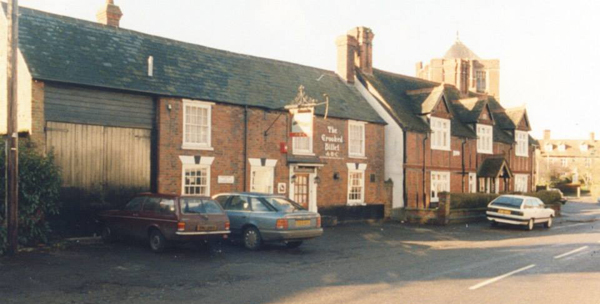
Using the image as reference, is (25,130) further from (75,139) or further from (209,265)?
(209,265)

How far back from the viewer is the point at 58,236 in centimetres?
1680

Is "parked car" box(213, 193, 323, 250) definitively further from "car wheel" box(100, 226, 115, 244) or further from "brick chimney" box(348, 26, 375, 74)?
"brick chimney" box(348, 26, 375, 74)

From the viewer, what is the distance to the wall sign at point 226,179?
2156cm

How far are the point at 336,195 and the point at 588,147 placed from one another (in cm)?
9935

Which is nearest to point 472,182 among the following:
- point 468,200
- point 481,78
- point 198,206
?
point 468,200

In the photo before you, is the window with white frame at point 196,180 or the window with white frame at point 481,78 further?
the window with white frame at point 481,78

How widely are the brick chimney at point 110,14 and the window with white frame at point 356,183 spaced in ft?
41.4

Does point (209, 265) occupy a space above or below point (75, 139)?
below

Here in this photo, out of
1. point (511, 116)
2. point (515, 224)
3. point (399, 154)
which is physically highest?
point (511, 116)

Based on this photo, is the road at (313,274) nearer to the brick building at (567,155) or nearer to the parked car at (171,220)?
the parked car at (171,220)

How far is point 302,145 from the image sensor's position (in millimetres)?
25312

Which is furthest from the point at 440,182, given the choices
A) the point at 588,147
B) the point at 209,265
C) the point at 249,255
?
the point at 588,147

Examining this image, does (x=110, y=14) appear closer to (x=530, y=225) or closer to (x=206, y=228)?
(x=206, y=228)

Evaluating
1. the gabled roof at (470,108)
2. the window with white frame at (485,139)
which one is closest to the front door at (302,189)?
the gabled roof at (470,108)
